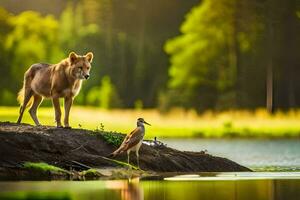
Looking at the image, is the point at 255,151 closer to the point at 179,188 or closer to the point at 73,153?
the point at 73,153

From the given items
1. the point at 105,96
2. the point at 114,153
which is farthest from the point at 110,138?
the point at 105,96

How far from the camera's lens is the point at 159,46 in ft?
186

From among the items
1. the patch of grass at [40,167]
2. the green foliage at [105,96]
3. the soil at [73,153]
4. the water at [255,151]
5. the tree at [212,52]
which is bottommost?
the patch of grass at [40,167]

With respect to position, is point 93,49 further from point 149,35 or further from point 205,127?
point 205,127

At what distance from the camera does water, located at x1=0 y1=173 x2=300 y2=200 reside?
66.5 feet

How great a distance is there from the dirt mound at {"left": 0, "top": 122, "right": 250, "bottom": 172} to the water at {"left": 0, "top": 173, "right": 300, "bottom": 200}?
1405 mm

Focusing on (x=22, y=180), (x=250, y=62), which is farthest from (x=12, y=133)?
(x=250, y=62)

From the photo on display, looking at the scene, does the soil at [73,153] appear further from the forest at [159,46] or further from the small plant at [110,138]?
the forest at [159,46]

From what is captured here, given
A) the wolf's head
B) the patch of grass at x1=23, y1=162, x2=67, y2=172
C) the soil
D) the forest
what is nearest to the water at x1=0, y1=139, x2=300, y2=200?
the soil

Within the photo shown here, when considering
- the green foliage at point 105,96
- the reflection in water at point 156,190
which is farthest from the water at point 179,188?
the green foliage at point 105,96

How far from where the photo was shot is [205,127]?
56.4 metres

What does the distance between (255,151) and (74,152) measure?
18.0 metres

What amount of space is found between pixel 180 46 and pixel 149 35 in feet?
4.93

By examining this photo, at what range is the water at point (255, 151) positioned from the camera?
33.0m
